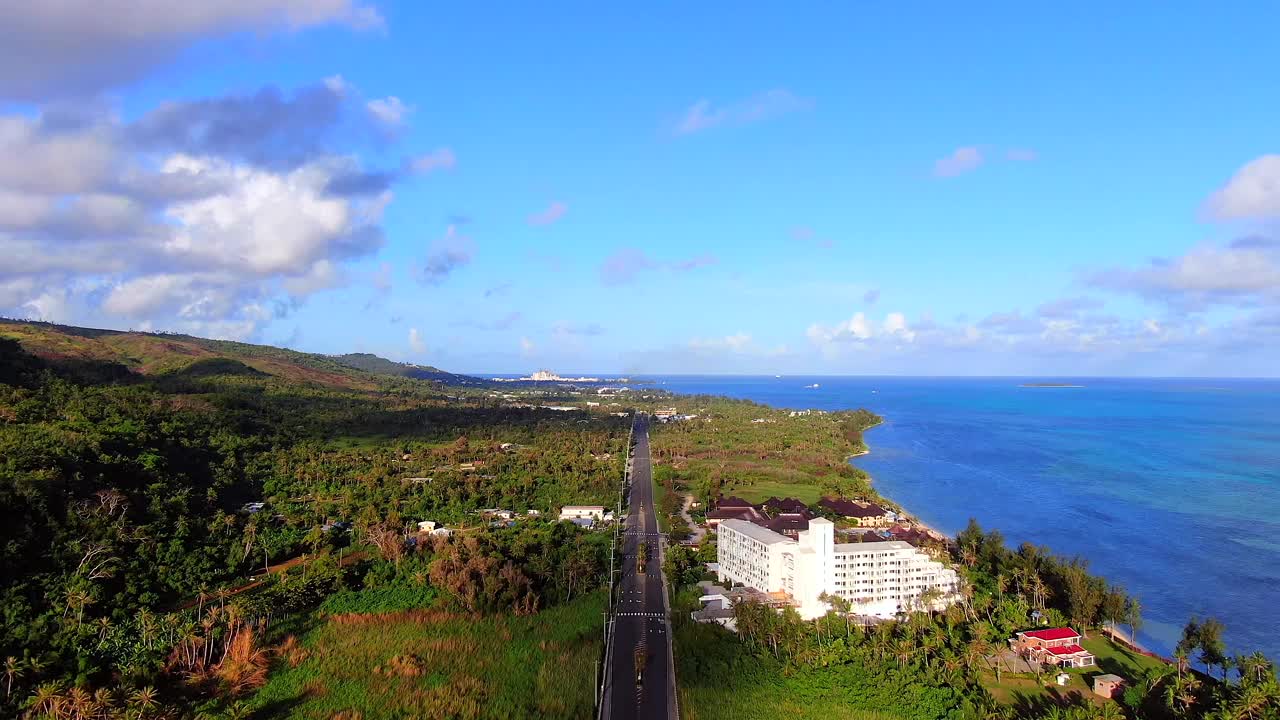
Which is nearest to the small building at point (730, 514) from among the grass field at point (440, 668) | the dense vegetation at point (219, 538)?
the dense vegetation at point (219, 538)

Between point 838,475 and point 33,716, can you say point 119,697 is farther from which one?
point 838,475

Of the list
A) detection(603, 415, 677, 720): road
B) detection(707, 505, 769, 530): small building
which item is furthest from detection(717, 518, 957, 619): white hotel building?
detection(707, 505, 769, 530): small building

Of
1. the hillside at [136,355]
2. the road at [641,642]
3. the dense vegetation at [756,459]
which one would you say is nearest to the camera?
the road at [641,642]

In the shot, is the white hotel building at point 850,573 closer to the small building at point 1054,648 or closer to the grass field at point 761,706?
the small building at point 1054,648

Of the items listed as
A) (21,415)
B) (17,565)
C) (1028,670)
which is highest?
(21,415)

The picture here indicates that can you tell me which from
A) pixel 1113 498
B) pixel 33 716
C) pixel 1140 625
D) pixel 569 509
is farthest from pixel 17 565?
pixel 1113 498

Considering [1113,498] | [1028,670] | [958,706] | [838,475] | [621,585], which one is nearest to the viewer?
[958,706]

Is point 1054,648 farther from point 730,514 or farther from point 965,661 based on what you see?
point 730,514
